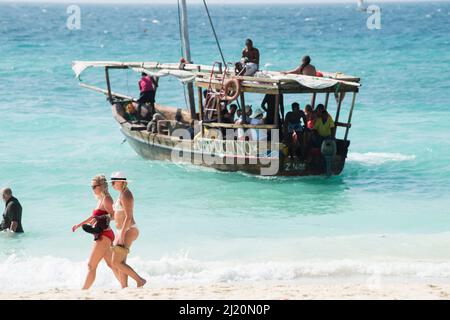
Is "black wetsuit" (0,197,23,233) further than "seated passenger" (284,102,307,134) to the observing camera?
No

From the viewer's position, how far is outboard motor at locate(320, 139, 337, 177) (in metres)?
19.2

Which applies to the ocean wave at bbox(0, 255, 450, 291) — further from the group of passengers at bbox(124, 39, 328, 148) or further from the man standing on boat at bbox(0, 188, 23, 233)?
the group of passengers at bbox(124, 39, 328, 148)

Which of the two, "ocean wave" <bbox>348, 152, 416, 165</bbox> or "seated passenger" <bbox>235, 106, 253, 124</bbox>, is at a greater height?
"seated passenger" <bbox>235, 106, 253, 124</bbox>

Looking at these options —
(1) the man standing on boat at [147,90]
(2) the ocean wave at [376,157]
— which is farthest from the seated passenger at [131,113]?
(2) the ocean wave at [376,157]

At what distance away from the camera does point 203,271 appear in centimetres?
1364

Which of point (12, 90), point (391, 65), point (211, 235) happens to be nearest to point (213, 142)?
point (211, 235)

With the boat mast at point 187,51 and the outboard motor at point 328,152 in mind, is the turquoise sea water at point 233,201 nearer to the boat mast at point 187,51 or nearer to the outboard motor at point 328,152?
the outboard motor at point 328,152

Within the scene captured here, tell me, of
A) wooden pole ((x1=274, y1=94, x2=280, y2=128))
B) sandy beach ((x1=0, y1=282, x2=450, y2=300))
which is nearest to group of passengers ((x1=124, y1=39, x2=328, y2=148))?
wooden pole ((x1=274, y1=94, x2=280, y2=128))

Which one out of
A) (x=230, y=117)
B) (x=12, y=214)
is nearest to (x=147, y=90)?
(x=230, y=117)

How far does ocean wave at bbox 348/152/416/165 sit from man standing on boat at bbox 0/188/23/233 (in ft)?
32.3

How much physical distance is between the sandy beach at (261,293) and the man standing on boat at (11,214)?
3.60 metres

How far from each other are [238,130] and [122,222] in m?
8.30

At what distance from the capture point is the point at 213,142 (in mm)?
19844
